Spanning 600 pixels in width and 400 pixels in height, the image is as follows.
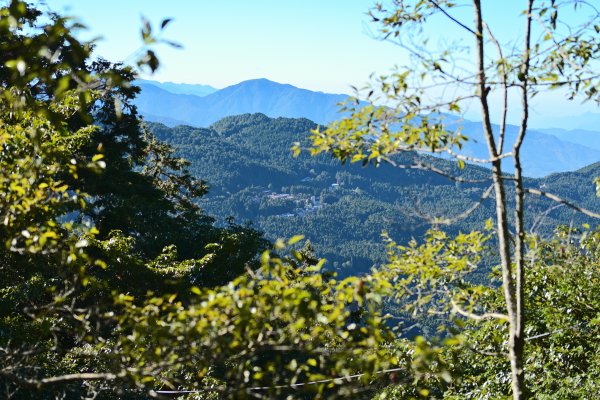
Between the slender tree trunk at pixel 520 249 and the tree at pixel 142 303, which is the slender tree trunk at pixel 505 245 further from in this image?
the tree at pixel 142 303

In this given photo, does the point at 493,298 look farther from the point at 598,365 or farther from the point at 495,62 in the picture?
the point at 495,62

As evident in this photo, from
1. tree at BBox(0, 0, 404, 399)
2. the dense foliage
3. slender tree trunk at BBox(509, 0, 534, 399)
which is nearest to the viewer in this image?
tree at BBox(0, 0, 404, 399)

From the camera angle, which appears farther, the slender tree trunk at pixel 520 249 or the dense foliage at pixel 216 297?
the slender tree trunk at pixel 520 249

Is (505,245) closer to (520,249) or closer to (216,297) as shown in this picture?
(520,249)

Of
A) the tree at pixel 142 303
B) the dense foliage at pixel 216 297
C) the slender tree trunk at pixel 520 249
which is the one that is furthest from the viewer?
the slender tree trunk at pixel 520 249

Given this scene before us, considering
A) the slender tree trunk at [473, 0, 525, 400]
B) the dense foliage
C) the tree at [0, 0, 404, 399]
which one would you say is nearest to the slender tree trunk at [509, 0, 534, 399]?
the slender tree trunk at [473, 0, 525, 400]

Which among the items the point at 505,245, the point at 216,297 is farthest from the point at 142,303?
the point at 505,245

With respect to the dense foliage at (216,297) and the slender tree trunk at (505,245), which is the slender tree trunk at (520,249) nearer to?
the slender tree trunk at (505,245)

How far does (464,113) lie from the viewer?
3.98 m

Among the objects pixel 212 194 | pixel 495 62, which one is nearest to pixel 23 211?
pixel 495 62

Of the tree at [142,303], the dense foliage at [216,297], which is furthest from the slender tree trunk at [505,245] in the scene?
the tree at [142,303]

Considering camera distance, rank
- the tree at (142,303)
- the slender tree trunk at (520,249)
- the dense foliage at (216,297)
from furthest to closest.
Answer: the slender tree trunk at (520,249) → the dense foliage at (216,297) → the tree at (142,303)

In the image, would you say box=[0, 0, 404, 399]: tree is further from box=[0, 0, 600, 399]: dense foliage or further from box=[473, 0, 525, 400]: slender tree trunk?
box=[473, 0, 525, 400]: slender tree trunk

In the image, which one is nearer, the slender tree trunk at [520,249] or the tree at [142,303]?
the tree at [142,303]
